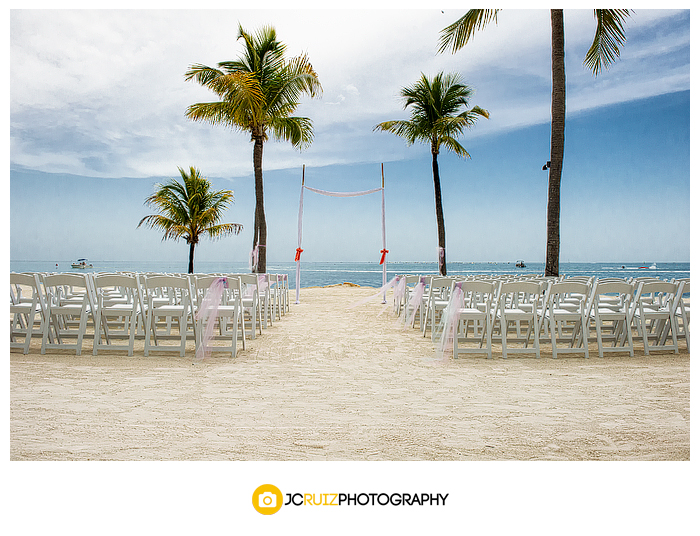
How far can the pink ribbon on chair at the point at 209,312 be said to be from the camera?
4254mm

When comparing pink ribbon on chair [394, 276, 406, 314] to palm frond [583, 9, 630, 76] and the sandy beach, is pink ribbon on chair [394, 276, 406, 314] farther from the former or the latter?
palm frond [583, 9, 630, 76]

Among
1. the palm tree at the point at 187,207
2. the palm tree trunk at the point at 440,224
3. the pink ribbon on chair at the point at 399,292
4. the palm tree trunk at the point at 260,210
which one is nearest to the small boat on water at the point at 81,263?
the pink ribbon on chair at the point at 399,292

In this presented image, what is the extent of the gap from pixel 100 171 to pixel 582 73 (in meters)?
12.2

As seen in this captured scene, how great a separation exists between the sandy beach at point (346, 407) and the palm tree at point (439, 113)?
7.67 metres

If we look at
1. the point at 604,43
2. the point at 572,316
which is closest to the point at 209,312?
the point at 572,316

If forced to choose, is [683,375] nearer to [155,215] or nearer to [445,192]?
[155,215]

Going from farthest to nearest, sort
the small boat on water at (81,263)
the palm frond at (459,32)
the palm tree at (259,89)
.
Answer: the palm tree at (259,89)
the palm frond at (459,32)
the small boat on water at (81,263)

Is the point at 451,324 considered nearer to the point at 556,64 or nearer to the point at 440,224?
the point at 556,64

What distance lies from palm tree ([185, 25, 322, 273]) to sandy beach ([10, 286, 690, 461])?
6716mm
